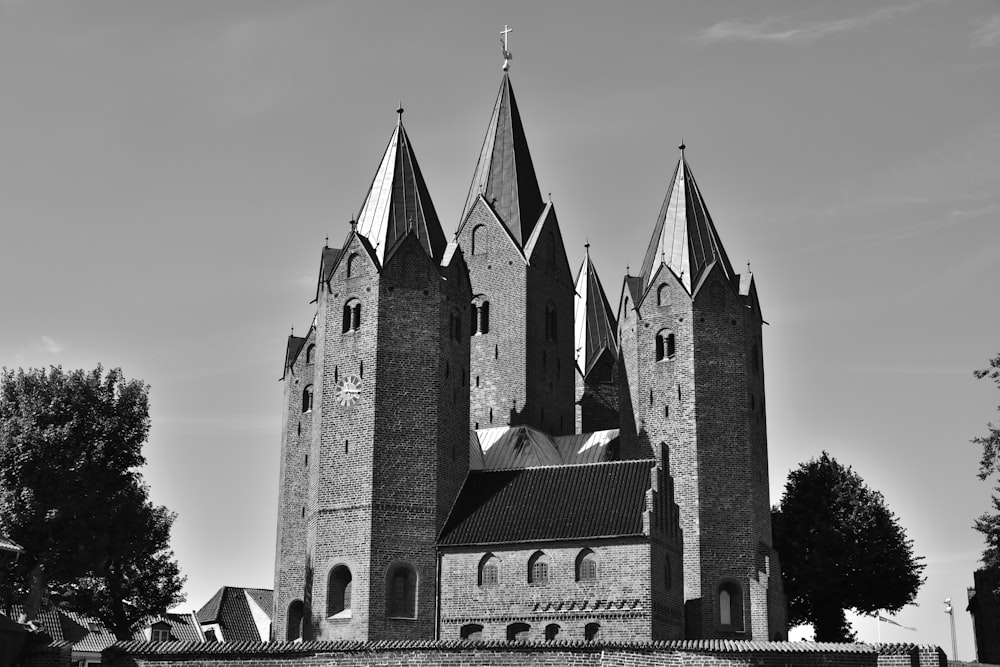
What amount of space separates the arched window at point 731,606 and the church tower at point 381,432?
37.1ft

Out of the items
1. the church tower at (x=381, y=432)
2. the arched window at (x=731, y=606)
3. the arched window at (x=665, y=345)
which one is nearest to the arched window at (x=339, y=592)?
the church tower at (x=381, y=432)

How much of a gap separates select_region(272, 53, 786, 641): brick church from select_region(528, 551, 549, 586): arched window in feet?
0.24

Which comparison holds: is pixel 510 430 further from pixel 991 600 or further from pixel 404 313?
pixel 991 600

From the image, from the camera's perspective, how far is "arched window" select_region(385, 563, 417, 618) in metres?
48.5

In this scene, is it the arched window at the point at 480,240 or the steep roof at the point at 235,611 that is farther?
the steep roof at the point at 235,611

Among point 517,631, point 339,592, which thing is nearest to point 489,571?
point 517,631

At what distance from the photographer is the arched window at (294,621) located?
5270 cm

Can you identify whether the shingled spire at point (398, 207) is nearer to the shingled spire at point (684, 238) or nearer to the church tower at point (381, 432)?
the church tower at point (381, 432)

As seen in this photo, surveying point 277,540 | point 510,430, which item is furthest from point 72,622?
point 510,430

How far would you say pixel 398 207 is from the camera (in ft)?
185

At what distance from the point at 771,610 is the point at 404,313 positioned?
18.5 m

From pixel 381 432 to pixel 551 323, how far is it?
58.8 ft

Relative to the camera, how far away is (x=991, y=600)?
204 feet

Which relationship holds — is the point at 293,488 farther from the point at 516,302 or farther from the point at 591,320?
the point at 591,320
